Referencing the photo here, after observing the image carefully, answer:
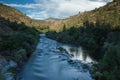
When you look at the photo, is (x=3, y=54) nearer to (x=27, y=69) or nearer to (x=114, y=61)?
(x=27, y=69)

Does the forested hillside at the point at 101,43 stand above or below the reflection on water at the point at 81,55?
above

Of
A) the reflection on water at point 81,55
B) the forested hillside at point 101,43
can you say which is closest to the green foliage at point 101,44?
the forested hillside at point 101,43

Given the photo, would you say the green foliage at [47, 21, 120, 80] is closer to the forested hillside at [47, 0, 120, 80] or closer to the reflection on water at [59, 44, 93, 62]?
the forested hillside at [47, 0, 120, 80]

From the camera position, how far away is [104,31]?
11225cm

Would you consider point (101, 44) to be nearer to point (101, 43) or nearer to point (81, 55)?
point (101, 43)

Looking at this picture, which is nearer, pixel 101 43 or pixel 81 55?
pixel 81 55

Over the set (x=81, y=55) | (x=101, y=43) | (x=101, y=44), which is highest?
(x=101, y=43)

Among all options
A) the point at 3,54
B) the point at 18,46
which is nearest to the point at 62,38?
the point at 18,46

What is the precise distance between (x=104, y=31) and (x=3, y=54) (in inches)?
2504

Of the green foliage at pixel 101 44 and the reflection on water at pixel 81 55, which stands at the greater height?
the green foliage at pixel 101 44

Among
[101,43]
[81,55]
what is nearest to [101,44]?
[101,43]

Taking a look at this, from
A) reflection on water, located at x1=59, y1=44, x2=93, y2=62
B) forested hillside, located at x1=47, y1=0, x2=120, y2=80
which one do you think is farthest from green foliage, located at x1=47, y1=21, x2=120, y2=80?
reflection on water, located at x1=59, y1=44, x2=93, y2=62

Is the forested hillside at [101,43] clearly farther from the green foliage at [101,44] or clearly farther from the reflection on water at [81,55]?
the reflection on water at [81,55]

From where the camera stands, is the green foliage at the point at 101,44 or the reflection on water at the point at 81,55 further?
the reflection on water at the point at 81,55
